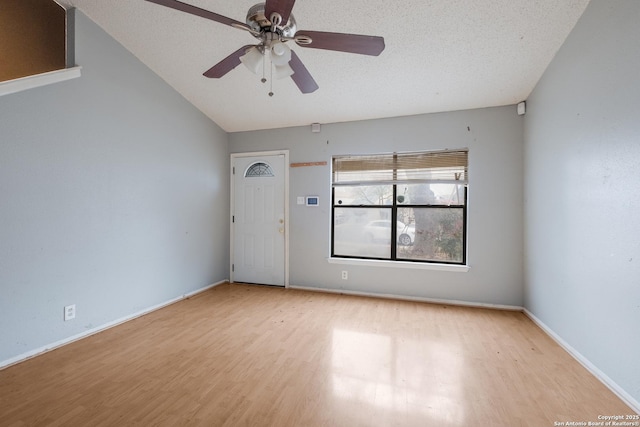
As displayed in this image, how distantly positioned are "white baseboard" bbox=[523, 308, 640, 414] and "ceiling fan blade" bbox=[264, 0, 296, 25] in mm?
3074

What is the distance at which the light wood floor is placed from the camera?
163 centimetres

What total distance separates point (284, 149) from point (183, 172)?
1.48 m

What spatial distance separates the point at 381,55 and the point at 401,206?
6.24ft

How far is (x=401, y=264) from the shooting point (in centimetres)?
372

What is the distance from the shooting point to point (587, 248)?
2160mm

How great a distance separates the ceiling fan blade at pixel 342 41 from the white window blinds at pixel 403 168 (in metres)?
2.24

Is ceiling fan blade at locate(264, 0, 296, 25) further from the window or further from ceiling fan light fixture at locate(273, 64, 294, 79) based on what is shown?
the window

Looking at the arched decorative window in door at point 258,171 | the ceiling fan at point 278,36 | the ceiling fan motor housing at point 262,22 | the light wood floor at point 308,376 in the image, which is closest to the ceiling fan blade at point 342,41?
the ceiling fan at point 278,36

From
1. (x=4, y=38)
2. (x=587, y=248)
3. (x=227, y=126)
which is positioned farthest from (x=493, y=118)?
(x=4, y=38)

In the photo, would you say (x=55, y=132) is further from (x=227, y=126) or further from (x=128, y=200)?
(x=227, y=126)

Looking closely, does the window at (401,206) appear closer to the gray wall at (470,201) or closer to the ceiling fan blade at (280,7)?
the gray wall at (470,201)

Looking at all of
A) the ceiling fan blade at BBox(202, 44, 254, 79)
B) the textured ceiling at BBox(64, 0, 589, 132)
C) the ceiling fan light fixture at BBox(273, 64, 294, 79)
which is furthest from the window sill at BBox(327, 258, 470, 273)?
the ceiling fan blade at BBox(202, 44, 254, 79)

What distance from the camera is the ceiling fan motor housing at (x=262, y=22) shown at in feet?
4.95

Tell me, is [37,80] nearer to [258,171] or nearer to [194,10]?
[194,10]
